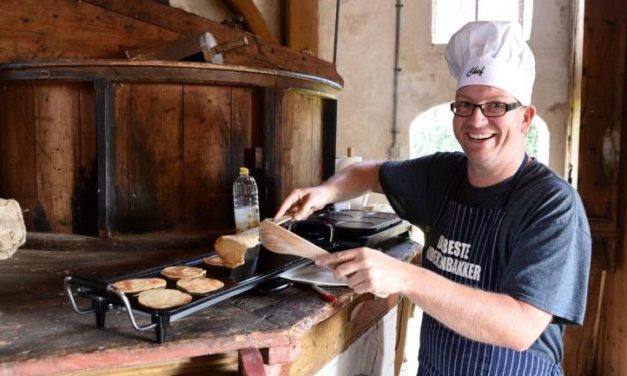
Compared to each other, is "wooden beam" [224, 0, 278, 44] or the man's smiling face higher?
"wooden beam" [224, 0, 278, 44]

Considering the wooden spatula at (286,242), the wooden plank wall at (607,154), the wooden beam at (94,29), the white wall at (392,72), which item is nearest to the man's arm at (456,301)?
the wooden spatula at (286,242)

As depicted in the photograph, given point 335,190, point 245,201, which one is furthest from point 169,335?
point 245,201

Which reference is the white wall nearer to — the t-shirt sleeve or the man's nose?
the man's nose

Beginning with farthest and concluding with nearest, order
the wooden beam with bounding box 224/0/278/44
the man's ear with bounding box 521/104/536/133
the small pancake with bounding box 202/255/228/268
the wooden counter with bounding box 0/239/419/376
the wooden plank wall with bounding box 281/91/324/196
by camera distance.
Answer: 1. the wooden beam with bounding box 224/0/278/44
2. the wooden plank wall with bounding box 281/91/324/196
3. the small pancake with bounding box 202/255/228/268
4. the man's ear with bounding box 521/104/536/133
5. the wooden counter with bounding box 0/239/419/376

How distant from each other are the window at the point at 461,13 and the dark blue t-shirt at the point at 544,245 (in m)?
Result: 5.42

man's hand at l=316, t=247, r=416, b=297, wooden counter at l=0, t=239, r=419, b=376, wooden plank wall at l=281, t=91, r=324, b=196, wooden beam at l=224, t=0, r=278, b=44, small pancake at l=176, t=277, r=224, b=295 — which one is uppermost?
wooden beam at l=224, t=0, r=278, b=44

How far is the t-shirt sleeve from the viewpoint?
126cm

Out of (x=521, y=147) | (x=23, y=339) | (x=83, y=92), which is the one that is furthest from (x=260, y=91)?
(x=23, y=339)

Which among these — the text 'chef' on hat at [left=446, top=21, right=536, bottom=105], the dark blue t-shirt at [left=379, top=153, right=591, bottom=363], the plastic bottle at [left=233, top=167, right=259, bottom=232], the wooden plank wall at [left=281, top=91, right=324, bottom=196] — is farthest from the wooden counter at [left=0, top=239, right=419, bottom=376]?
the wooden plank wall at [left=281, top=91, right=324, bottom=196]

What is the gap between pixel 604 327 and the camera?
3289 mm

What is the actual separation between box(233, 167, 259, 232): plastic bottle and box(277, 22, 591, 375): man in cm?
39

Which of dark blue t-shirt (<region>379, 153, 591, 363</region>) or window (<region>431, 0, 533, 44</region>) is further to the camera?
window (<region>431, 0, 533, 44</region>)

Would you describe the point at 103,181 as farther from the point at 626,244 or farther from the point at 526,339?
the point at 626,244

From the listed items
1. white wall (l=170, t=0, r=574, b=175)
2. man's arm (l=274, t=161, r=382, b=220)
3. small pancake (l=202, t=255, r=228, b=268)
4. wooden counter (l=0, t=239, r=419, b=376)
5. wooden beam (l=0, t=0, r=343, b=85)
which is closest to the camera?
wooden counter (l=0, t=239, r=419, b=376)
